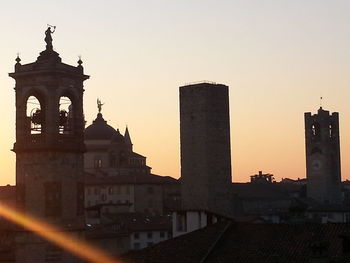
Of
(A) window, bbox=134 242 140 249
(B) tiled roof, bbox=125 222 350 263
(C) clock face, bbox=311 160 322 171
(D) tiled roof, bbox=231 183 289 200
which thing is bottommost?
(A) window, bbox=134 242 140 249

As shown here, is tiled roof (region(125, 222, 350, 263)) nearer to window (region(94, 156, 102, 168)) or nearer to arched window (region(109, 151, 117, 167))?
arched window (region(109, 151, 117, 167))

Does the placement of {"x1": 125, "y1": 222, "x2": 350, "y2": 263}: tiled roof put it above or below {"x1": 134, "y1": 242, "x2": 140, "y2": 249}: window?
above

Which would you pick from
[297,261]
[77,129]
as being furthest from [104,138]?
[297,261]

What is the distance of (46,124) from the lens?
3503 centimetres

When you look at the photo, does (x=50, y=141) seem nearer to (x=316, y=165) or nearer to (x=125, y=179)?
(x=125, y=179)

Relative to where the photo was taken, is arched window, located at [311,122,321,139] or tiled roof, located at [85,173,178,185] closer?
tiled roof, located at [85,173,178,185]

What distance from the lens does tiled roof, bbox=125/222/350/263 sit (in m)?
28.5

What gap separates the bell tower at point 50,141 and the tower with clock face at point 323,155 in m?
97.3

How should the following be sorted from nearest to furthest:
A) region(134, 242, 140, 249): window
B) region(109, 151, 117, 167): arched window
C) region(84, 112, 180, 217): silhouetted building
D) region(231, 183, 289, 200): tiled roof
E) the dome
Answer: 1. region(134, 242, 140, 249): window
2. region(84, 112, 180, 217): silhouetted building
3. the dome
4. region(109, 151, 117, 167): arched window
5. region(231, 183, 289, 200): tiled roof

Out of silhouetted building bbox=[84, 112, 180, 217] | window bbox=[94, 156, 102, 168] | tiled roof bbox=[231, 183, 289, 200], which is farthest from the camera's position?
tiled roof bbox=[231, 183, 289, 200]

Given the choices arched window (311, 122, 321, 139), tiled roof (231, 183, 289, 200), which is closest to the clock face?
arched window (311, 122, 321, 139)

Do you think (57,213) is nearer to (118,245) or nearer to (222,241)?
(222,241)

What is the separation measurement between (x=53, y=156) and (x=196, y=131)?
168 ft

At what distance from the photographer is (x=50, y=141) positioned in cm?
3462
